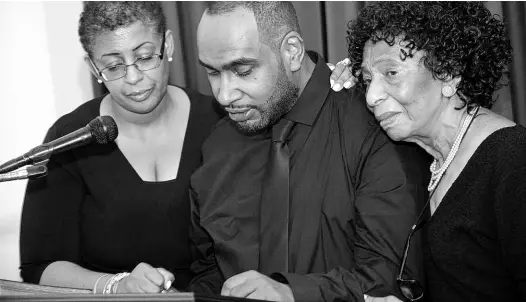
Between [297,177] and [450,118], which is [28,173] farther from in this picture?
[450,118]

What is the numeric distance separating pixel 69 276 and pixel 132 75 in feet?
2.04

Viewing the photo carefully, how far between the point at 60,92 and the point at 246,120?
4.59ft

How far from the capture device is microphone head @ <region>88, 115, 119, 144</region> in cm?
177

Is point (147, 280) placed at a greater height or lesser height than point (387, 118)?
lesser

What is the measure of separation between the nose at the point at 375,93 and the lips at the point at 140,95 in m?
0.71

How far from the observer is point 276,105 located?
2.01 m

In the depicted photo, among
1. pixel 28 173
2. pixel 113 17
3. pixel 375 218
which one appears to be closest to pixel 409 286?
pixel 375 218

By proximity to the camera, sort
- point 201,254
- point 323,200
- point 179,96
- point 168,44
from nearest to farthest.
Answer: point 323,200
point 201,254
point 168,44
point 179,96

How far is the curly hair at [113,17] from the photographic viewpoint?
2197 millimetres

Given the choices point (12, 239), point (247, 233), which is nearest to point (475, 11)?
point (247, 233)

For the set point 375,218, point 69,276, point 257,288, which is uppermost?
point 375,218

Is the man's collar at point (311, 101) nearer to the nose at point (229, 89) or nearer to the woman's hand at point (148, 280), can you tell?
the nose at point (229, 89)

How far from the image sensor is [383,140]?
195 centimetres

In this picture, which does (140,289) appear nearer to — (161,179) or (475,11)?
(161,179)
